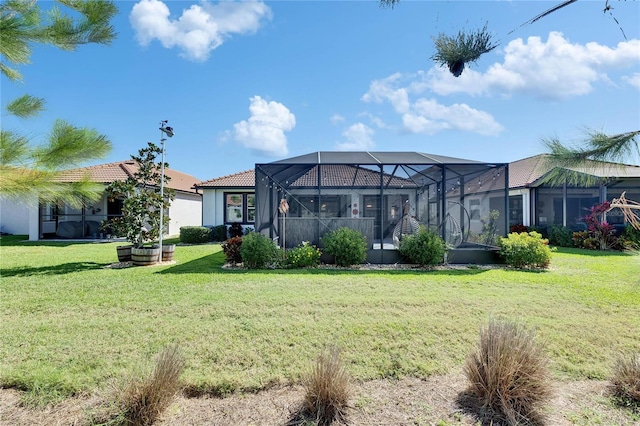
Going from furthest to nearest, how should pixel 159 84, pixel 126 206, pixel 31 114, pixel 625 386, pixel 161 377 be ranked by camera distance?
pixel 159 84 → pixel 126 206 → pixel 31 114 → pixel 625 386 → pixel 161 377

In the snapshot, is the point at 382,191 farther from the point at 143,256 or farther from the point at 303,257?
the point at 143,256

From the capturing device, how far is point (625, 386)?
98.4 inches

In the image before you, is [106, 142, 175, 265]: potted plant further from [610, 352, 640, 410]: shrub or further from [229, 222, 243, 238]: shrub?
[610, 352, 640, 410]: shrub

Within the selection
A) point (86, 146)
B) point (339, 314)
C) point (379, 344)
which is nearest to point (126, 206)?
point (86, 146)

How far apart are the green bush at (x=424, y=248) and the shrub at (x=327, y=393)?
6024mm

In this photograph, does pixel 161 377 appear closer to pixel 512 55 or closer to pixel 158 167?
pixel 512 55

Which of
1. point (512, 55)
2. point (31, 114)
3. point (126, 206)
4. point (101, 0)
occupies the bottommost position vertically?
point (126, 206)

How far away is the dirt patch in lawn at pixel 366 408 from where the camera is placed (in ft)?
7.26

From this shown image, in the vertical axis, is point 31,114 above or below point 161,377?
above

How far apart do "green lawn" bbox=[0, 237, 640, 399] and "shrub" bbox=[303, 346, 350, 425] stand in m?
0.48

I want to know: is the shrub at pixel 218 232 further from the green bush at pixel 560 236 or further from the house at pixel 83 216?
the green bush at pixel 560 236

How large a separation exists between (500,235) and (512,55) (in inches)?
279

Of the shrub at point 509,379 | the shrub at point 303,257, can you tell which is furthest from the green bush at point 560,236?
the shrub at point 509,379

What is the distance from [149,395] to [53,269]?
7.68m
